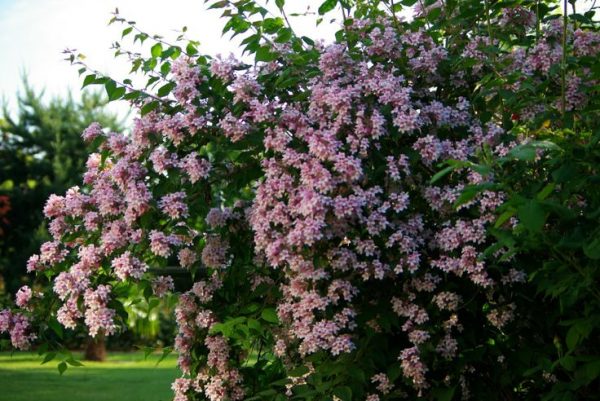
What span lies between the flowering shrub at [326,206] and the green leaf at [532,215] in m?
0.87

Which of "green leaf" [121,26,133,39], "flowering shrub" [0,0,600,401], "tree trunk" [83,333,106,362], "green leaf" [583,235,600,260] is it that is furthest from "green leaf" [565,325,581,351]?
"tree trunk" [83,333,106,362]

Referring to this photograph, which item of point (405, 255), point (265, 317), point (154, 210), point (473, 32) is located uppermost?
point (473, 32)

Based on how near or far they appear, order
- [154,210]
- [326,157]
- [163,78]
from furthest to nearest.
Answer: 1. [163,78]
2. [154,210]
3. [326,157]

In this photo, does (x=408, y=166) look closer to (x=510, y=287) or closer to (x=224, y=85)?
(x=510, y=287)

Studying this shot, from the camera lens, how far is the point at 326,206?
2.91 meters

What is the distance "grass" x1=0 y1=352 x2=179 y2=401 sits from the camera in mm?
8891

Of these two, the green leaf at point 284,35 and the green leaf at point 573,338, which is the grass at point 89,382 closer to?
the green leaf at point 284,35

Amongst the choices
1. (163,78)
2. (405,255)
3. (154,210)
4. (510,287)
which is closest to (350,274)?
(405,255)

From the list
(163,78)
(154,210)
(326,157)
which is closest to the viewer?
(326,157)

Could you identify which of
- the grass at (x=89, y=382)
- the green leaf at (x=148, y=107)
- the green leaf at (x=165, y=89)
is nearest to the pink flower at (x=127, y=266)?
the green leaf at (x=148, y=107)

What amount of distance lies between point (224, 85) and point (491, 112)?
3.83ft

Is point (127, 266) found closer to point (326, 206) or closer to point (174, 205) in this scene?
point (174, 205)

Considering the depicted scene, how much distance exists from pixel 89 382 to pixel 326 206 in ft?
27.6

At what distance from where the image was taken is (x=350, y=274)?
10.2 ft
